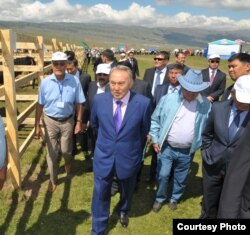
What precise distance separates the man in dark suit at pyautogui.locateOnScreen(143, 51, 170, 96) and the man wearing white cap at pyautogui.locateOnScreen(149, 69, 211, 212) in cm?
174

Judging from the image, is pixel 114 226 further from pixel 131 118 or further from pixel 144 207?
pixel 131 118

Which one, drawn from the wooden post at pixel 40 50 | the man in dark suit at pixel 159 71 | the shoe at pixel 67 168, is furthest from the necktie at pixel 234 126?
the wooden post at pixel 40 50

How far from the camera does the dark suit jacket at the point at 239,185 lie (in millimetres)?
2422

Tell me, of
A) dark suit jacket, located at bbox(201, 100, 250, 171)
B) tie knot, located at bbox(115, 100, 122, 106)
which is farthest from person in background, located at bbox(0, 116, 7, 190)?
A: dark suit jacket, located at bbox(201, 100, 250, 171)

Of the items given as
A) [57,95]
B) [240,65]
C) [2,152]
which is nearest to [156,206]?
[57,95]

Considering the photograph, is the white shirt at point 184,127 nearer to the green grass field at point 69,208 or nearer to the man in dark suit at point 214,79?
the green grass field at point 69,208

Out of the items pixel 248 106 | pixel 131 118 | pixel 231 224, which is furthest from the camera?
pixel 131 118

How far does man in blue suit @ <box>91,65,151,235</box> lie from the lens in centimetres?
362

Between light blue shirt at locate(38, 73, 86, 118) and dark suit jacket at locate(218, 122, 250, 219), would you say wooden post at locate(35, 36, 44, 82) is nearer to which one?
light blue shirt at locate(38, 73, 86, 118)

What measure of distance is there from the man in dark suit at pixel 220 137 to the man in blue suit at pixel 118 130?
31.6 inches

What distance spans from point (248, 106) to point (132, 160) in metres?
1.48

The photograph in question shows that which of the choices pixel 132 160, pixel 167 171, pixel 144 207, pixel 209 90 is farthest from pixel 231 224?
pixel 209 90

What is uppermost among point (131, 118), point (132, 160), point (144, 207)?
point (131, 118)

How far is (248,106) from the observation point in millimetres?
3158
